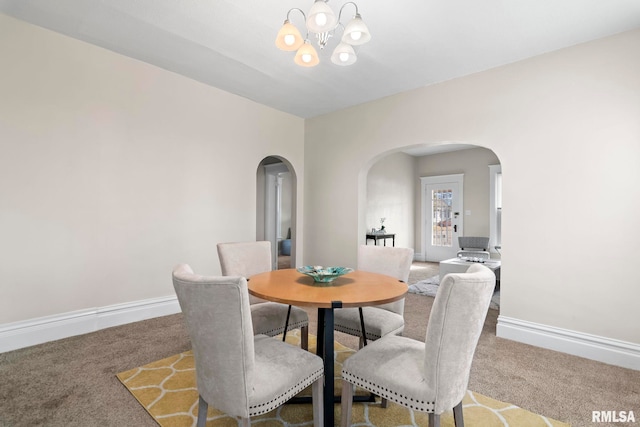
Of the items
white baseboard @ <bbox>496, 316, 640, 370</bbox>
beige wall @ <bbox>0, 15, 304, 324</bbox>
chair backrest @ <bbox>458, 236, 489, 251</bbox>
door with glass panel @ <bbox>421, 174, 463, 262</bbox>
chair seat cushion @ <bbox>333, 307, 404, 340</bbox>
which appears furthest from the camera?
door with glass panel @ <bbox>421, 174, 463, 262</bbox>

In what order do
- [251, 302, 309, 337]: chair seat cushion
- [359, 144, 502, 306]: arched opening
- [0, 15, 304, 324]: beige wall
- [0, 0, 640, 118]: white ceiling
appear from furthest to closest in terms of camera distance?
1. [359, 144, 502, 306]: arched opening
2. [0, 15, 304, 324]: beige wall
3. [0, 0, 640, 118]: white ceiling
4. [251, 302, 309, 337]: chair seat cushion

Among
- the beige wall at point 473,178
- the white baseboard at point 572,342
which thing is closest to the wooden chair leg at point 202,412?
the white baseboard at point 572,342

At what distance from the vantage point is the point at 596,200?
267 centimetres

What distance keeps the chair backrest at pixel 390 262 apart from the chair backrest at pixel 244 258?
879 mm

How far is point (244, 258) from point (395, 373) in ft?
5.32

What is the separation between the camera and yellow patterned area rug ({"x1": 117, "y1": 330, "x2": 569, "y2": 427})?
173cm

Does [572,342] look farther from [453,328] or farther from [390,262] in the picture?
[453,328]

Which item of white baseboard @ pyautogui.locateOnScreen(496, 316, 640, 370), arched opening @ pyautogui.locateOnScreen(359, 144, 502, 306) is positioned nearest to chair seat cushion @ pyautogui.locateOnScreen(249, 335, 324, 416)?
white baseboard @ pyautogui.locateOnScreen(496, 316, 640, 370)

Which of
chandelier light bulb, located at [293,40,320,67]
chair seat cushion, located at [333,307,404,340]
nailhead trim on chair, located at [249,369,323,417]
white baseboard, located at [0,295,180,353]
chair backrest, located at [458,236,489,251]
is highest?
chandelier light bulb, located at [293,40,320,67]

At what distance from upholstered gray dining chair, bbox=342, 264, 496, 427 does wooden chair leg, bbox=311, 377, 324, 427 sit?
0.24 metres

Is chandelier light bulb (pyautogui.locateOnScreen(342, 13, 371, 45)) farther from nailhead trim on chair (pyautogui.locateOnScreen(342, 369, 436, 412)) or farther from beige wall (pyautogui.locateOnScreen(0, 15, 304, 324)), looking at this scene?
beige wall (pyautogui.locateOnScreen(0, 15, 304, 324))

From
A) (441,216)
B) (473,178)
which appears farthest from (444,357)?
(441,216)

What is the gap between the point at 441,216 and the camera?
319 inches

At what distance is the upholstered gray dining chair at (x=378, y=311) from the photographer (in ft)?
6.73
